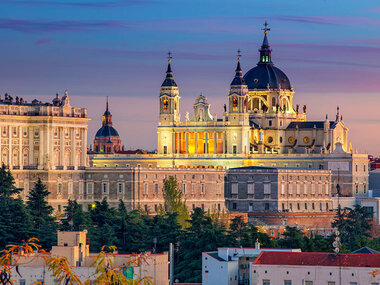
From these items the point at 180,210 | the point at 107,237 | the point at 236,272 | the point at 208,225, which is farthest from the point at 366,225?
the point at 236,272

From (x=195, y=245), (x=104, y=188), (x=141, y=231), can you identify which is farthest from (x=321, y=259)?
(x=104, y=188)

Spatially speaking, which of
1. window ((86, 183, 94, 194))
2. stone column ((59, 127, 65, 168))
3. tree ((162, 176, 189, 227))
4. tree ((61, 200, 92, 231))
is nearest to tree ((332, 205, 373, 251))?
tree ((162, 176, 189, 227))

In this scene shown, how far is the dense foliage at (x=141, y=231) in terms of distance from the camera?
115 m

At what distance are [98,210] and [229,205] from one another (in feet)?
138

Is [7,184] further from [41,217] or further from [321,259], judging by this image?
[321,259]

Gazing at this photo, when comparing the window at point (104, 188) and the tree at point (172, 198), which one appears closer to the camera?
the tree at point (172, 198)

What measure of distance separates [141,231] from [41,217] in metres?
12.0

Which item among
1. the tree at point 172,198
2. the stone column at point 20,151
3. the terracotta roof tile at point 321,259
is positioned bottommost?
the terracotta roof tile at point 321,259

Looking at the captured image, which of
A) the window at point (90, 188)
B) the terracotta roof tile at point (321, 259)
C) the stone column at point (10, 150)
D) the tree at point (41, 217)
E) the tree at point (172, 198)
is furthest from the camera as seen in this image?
the window at point (90, 188)

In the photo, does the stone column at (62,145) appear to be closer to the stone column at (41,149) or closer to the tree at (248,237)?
the stone column at (41,149)

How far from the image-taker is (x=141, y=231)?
125188 millimetres

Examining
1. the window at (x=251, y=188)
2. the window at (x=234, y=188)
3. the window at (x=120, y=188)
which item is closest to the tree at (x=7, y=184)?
the window at (x=120, y=188)

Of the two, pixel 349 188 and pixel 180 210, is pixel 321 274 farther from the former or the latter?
pixel 349 188

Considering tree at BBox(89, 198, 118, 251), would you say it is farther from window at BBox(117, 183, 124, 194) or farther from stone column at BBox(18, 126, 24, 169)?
window at BBox(117, 183, 124, 194)
